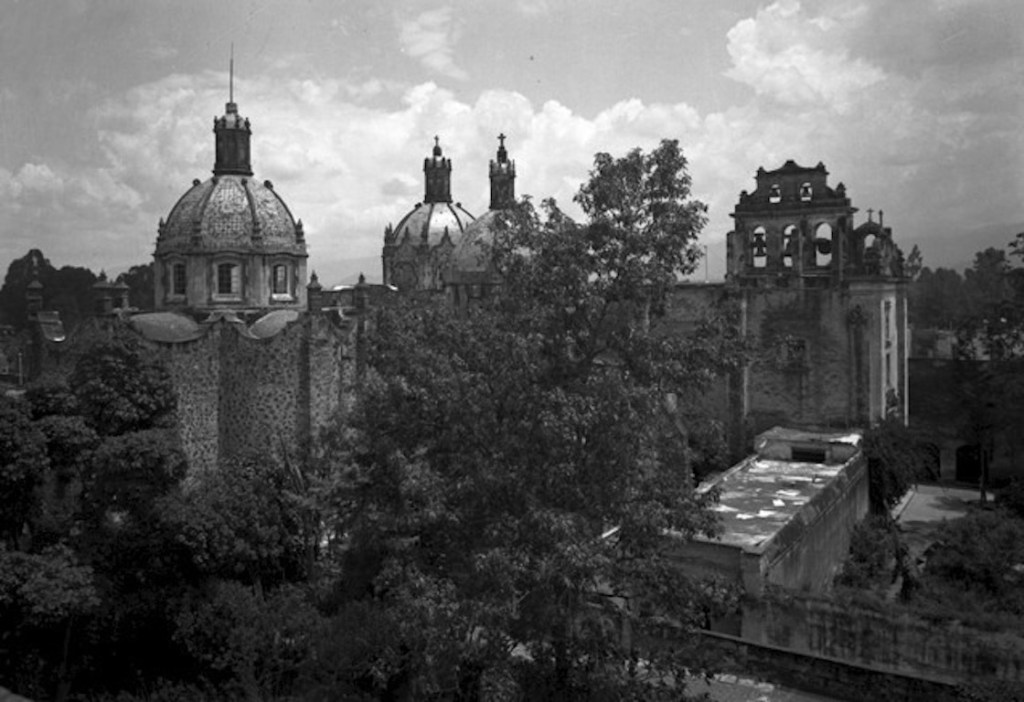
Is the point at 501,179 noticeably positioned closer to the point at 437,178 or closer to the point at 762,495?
the point at 437,178

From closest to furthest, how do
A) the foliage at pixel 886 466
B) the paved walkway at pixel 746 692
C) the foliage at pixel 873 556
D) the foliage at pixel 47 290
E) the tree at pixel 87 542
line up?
the paved walkway at pixel 746 692
the tree at pixel 87 542
the foliage at pixel 873 556
the foliage at pixel 886 466
the foliage at pixel 47 290

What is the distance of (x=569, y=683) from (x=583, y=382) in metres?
3.18

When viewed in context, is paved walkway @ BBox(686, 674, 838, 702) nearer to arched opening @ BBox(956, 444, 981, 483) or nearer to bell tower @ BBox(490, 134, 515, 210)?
arched opening @ BBox(956, 444, 981, 483)

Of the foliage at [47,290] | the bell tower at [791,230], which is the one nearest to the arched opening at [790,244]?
the bell tower at [791,230]

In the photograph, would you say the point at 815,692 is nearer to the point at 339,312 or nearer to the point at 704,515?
the point at 704,515

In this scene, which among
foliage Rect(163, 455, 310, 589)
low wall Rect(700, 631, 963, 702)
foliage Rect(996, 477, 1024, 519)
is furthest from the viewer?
foliage Rect(996, 477, 1024, 519)

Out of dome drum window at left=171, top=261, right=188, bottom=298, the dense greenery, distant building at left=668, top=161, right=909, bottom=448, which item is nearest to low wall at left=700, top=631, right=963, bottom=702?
the dense greenery

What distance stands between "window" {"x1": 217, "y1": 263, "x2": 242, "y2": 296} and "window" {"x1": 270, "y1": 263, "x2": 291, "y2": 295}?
36.6 inches

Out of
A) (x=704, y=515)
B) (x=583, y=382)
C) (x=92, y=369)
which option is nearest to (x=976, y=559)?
(x=704, y=515)

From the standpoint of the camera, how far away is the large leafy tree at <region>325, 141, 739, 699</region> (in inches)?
357

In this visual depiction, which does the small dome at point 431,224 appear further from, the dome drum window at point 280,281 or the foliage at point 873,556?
the foliage at point 873,556

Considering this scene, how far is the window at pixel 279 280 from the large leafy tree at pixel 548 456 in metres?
15.6

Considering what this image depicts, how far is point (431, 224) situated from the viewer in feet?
141

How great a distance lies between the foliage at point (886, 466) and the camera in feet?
83.3
